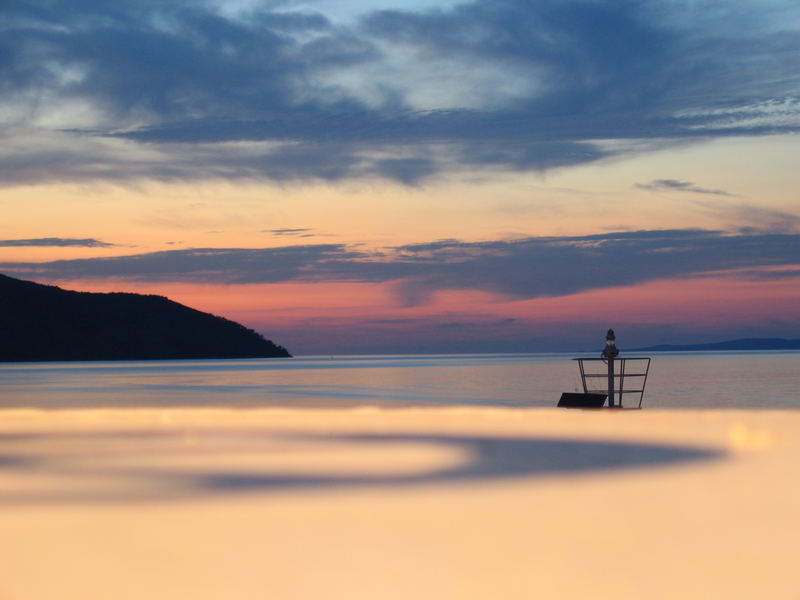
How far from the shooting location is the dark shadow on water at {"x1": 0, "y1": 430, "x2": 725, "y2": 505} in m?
12.9

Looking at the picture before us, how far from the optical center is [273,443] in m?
19.5

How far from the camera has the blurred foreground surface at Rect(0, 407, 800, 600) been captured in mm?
7613

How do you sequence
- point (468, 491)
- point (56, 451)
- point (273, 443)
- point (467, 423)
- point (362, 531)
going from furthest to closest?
point (467, 423) → point (273, 443) → point (56, 451) → point (468, 491) → point (362, 531)

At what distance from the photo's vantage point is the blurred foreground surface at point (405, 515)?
7613mm

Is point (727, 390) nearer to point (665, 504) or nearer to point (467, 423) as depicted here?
point (467, 423)

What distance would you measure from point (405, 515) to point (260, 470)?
475 centimetres

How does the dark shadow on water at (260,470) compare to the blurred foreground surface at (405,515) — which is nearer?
the blurred foreground surface at (405,515)

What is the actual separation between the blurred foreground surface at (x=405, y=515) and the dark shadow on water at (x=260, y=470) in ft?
0.19

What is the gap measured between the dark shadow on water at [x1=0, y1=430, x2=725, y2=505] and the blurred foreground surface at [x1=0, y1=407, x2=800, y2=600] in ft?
0.19

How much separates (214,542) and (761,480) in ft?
24.0

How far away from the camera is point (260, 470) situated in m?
14.9

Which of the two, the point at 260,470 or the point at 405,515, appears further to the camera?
the point at 260,470

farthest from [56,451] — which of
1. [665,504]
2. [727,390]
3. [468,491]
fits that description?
[727,390]

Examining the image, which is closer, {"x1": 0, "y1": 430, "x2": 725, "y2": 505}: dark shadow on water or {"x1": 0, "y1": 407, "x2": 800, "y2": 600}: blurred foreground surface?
{"x1": 0, "y1": 407, "x2": 800, "y2": 600}: blurred foreground surface
